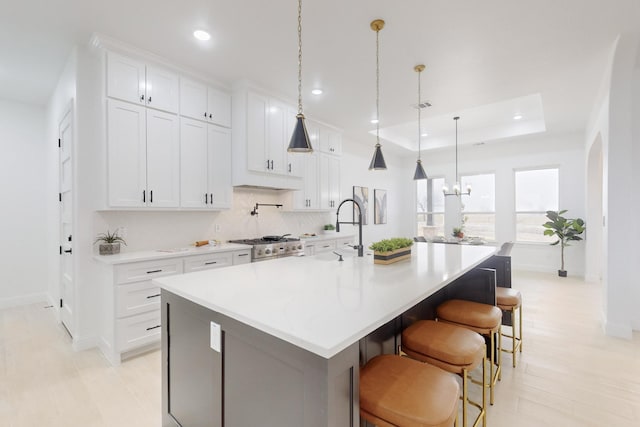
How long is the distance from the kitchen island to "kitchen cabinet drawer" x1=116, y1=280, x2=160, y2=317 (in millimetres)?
1283

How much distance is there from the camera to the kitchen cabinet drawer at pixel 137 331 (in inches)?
106

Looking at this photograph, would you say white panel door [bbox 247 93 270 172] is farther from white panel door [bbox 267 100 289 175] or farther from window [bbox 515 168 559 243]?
window [bbox 515 168 559 243]

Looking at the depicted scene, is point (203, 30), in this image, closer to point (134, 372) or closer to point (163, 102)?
point (163, 102)

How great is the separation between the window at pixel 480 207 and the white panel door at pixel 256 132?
18.0 feet

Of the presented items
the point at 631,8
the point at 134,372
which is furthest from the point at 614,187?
the point at 134,372

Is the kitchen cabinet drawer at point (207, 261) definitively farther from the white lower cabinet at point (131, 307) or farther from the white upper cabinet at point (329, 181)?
the white upper cabinet at point (329, 181)

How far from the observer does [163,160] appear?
3.23m

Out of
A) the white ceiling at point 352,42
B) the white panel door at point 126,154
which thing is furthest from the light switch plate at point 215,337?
the white ceiling at point 352,42

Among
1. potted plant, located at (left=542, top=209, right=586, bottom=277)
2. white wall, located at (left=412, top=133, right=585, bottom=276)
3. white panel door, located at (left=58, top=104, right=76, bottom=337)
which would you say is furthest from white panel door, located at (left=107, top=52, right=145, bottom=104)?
potted plant, located at (left=542, top=209, right=586, bottom=277)

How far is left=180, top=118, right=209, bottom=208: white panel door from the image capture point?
340 cm

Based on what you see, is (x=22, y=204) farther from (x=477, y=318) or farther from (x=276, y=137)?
(x=477, y=318)

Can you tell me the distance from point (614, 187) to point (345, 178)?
13.5 feet

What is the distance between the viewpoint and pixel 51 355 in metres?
2.85

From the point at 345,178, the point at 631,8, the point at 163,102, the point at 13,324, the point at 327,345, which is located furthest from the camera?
the point at 345,178
